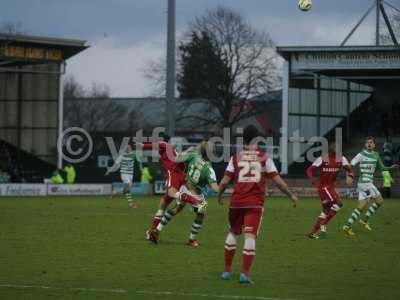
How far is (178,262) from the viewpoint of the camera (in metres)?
15.3

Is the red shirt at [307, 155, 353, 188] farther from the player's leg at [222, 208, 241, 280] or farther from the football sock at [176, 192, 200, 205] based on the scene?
the player's leg at [222, 208, 241, 280]

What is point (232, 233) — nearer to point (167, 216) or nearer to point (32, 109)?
point (167, 216)

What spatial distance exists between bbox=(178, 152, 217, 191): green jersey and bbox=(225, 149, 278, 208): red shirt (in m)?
5.44

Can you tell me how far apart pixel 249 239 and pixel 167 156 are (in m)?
7.04

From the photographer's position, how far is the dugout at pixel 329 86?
1965 inches

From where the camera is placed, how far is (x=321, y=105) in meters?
53.7

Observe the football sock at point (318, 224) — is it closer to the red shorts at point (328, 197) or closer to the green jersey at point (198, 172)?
the red shorts at point (328, 197)

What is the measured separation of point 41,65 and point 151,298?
45.7 m

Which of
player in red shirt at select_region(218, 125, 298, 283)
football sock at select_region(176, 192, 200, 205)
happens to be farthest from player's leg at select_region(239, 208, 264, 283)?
football sock at select_region(176, 192, 200, 205)

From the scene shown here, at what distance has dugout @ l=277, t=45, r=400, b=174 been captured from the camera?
164ft

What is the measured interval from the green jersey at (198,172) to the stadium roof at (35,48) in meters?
31.2

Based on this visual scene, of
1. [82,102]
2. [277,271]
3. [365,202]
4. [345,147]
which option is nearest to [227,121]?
[345,147]

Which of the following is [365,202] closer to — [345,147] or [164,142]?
[164,142]

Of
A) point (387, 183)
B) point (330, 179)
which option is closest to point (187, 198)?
point (330, 179)
